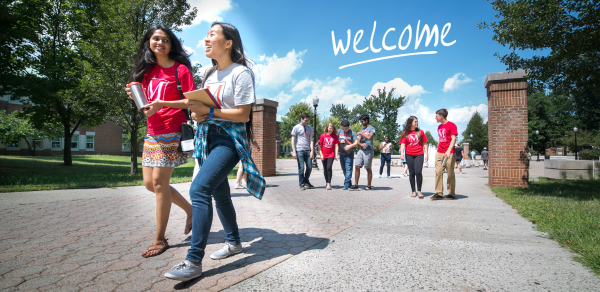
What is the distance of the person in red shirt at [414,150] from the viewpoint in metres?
7.14

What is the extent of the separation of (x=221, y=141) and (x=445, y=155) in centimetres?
542

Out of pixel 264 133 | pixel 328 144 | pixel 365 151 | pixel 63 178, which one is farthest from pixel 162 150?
pixel 63 178

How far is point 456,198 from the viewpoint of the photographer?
6996 mm

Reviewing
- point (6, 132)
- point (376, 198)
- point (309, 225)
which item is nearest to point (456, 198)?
point (376, 198)

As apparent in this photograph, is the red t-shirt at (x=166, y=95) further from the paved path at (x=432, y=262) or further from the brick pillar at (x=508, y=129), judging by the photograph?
the brick pillar at (x=508, y=129)

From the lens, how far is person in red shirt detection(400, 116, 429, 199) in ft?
→ 23.4

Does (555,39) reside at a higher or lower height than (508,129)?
higher

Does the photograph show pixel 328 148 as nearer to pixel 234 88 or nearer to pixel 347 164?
pixel 347 164

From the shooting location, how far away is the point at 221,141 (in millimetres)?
2570

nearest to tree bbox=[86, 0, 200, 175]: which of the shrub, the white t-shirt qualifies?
the white t-shirt

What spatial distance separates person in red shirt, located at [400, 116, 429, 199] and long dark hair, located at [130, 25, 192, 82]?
18.3 ft

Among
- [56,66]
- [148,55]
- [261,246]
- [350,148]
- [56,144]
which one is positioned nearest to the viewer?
[148,55]

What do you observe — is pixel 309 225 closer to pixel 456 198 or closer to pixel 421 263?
pixel 421 263

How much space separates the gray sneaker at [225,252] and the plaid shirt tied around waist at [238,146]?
22.2 inches
